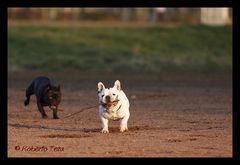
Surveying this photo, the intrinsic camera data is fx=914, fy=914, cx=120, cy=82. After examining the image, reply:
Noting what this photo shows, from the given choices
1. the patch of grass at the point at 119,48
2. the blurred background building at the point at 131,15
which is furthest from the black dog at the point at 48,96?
the blurred background building at the point at 131,15

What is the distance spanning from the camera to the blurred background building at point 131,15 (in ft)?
197

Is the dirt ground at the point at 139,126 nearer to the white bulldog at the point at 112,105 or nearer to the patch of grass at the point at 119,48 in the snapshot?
the white bulldog at the point at 112,105

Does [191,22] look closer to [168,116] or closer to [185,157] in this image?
[168,116]

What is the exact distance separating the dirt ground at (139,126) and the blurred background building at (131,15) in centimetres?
2970

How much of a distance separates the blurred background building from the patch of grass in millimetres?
8354

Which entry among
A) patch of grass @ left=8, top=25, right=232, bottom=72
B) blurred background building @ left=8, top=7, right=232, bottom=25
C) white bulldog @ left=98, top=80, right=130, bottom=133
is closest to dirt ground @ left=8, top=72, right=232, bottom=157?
white bulldog @ left=98, top=80, right=130, bottom=133

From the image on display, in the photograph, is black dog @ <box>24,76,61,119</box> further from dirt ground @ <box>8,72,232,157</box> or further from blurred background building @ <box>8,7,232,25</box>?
blurred background building @ <box>8,7,232,25</box>

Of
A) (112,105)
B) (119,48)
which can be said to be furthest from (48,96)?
(119,48)

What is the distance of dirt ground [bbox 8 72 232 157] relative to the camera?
13.7 metres

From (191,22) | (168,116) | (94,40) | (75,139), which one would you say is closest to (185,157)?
(75,139)

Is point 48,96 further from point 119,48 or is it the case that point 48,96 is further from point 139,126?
point 119,48

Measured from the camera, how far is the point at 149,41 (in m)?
47.5
